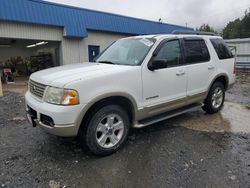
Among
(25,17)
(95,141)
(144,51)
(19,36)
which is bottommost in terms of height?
(95,141)

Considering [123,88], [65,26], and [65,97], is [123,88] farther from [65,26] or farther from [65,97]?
[65,26]

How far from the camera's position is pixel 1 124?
4.78 m

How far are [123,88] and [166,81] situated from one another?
101cm

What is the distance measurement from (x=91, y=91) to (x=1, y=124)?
122 inches

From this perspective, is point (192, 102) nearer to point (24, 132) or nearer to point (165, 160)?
point (165, 160)

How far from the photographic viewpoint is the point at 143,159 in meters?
3.23

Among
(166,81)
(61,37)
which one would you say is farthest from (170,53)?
(61,37)

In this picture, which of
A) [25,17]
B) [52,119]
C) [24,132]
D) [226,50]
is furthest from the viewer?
[25,17]

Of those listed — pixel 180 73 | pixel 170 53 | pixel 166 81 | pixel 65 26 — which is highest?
pixel 65 26

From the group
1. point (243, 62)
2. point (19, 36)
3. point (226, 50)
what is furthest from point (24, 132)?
point (243, 62)

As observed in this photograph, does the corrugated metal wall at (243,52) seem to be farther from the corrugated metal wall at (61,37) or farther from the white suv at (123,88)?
the white suv at (123,88)

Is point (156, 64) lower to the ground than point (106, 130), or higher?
higher

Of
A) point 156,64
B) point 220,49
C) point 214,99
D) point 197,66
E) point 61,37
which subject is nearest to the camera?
point 156,64

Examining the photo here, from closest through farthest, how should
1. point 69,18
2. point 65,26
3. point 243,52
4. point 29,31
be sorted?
point 29,31 < point 243,52 < point 65,26 < point 69,18
